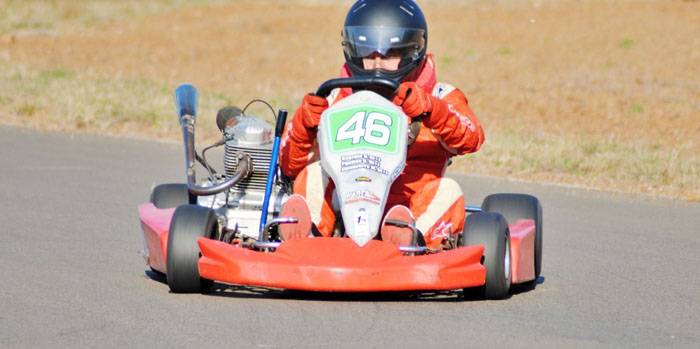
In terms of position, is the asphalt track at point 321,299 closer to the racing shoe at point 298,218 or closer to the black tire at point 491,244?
the black tire at point 491,244

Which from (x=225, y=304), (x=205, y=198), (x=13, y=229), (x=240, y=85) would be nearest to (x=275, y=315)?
(x=225, y=304)

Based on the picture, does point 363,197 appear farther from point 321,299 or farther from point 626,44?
point 626,44

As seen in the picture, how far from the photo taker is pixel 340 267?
5.58m

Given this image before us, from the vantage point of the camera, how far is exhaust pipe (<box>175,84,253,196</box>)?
6430 mm

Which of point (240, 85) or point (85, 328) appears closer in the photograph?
point (85, 328)

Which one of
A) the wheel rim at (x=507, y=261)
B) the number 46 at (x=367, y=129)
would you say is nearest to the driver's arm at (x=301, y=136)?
the number 46 at (x=367, y=129)

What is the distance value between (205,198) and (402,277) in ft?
5.61

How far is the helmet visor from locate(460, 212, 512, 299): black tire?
0.99 metres

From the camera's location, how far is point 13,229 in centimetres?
793

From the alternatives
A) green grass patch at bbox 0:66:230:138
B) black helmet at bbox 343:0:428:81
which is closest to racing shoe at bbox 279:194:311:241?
black helmet at bbox 343:0:428:81

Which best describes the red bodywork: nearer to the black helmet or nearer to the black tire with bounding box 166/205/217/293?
the black tire with bounding box 166/205/217/293

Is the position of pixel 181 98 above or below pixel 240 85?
above

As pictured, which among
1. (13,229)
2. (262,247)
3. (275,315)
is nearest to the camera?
(275,315)

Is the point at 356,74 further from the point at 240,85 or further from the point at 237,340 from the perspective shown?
the point at 240,85
